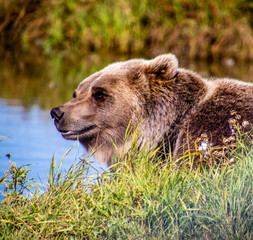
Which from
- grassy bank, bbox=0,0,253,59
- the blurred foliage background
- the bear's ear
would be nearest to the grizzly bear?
the bear's ear

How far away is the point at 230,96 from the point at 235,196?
4.93 feet

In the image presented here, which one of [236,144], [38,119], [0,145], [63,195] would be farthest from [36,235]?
[38,119]

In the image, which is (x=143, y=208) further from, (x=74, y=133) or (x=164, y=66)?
(x=164, y=66)

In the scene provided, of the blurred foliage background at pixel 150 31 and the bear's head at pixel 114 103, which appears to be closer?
the bear's head at pixel 114 103

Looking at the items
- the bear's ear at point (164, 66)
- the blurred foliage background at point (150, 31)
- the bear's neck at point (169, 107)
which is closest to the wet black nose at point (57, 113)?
the bear's neck at point (169, 107)

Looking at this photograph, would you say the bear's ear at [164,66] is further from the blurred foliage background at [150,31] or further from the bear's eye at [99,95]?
the blurred foliage background at [150,31]

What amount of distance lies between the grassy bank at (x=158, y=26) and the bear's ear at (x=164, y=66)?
1389cm

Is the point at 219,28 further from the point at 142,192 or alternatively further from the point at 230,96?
the point at 142,192

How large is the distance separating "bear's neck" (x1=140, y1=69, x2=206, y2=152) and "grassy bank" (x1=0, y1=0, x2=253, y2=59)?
14.0 metres

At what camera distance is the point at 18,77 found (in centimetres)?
1464

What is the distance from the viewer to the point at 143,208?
3824mm

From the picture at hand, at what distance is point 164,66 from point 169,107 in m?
0.38

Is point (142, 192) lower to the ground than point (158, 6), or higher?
lower

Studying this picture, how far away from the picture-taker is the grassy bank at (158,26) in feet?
63.6
